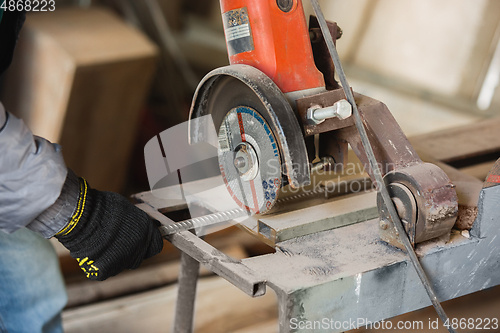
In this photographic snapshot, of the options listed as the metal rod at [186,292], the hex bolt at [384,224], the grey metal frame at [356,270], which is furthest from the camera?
the metal rod at [186,292]

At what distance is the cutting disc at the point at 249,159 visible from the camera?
0.99m

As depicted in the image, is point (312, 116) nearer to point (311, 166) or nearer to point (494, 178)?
point (311, 166)

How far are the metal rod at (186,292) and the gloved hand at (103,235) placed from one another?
0.44m

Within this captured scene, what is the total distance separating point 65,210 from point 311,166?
513 millimetres

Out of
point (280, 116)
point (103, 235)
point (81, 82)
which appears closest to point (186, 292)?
point (103, 235)

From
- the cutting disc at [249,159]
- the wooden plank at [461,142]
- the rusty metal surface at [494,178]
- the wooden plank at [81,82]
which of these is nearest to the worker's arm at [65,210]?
the cutting disc at [249,159]

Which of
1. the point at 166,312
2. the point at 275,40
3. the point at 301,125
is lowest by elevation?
the point at 166,312

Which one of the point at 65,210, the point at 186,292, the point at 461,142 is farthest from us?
the point at 461,142

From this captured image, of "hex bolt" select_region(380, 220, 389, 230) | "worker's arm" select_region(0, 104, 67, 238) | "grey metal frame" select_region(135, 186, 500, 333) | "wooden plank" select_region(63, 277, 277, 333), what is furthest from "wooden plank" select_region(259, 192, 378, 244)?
"wooden plank" select_region(63, 277, 277, 333)

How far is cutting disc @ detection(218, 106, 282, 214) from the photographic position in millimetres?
994

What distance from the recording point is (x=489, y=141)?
163 centimetres

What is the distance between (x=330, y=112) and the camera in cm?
92

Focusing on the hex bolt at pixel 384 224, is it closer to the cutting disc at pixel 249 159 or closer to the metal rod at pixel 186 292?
the cutting disc at pixel 249 159

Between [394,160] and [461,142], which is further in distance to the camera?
[461,142]
